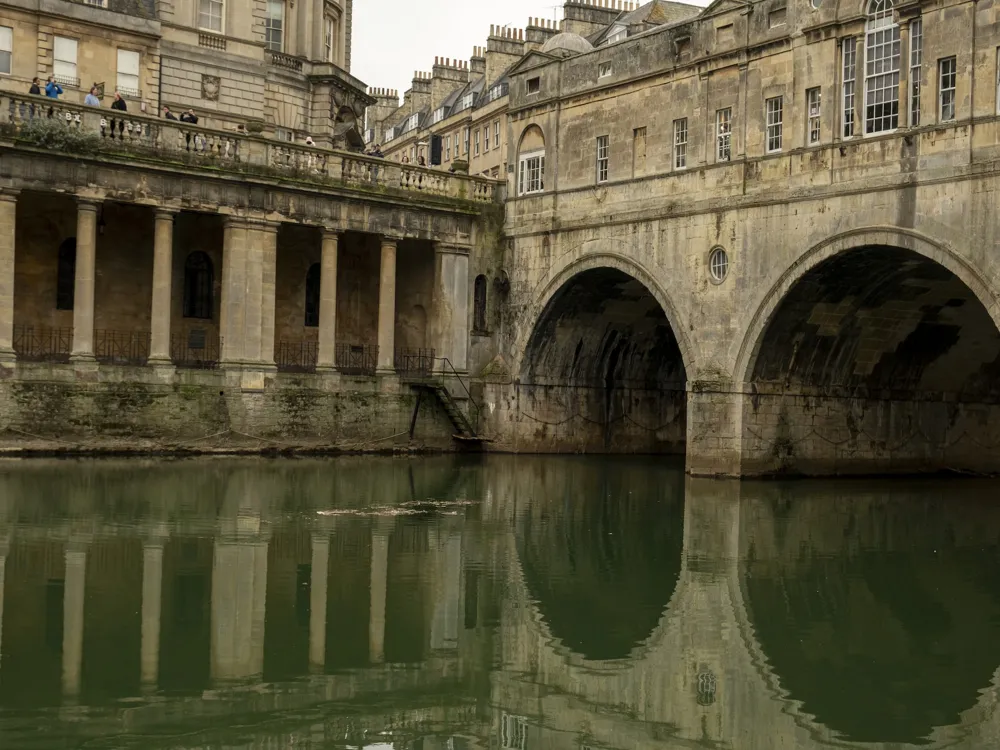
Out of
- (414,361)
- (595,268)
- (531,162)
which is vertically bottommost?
(414,361)

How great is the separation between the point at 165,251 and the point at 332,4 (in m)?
13.9

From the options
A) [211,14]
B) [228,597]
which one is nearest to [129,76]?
[211,14]

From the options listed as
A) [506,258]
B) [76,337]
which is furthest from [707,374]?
[76,337]

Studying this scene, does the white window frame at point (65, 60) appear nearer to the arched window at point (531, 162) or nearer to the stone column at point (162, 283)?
the stone column at point (162, 283)

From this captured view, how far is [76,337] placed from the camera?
27.6 m

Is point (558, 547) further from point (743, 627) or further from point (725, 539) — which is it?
point (743, 627)

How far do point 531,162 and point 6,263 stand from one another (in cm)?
1332

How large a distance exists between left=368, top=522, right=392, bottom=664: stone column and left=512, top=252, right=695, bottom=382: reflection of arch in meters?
12.6

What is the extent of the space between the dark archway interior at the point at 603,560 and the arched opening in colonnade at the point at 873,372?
3.51 m

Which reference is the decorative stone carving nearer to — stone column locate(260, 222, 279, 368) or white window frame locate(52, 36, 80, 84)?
white window frame locate(52, 36, 80, 84)

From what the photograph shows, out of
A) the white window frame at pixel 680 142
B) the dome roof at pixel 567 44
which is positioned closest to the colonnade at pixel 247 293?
the dome roof at pixel 567 44

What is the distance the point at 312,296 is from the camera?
3503cm

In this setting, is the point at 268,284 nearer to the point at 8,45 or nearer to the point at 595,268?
the point at 595,268

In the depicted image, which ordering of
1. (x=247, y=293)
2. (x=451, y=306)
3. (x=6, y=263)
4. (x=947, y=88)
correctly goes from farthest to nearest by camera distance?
1. (x=451, y=306)
2. (x=247, y=293)
3. (x=6, y=263)
4. (x=947, y=88)
